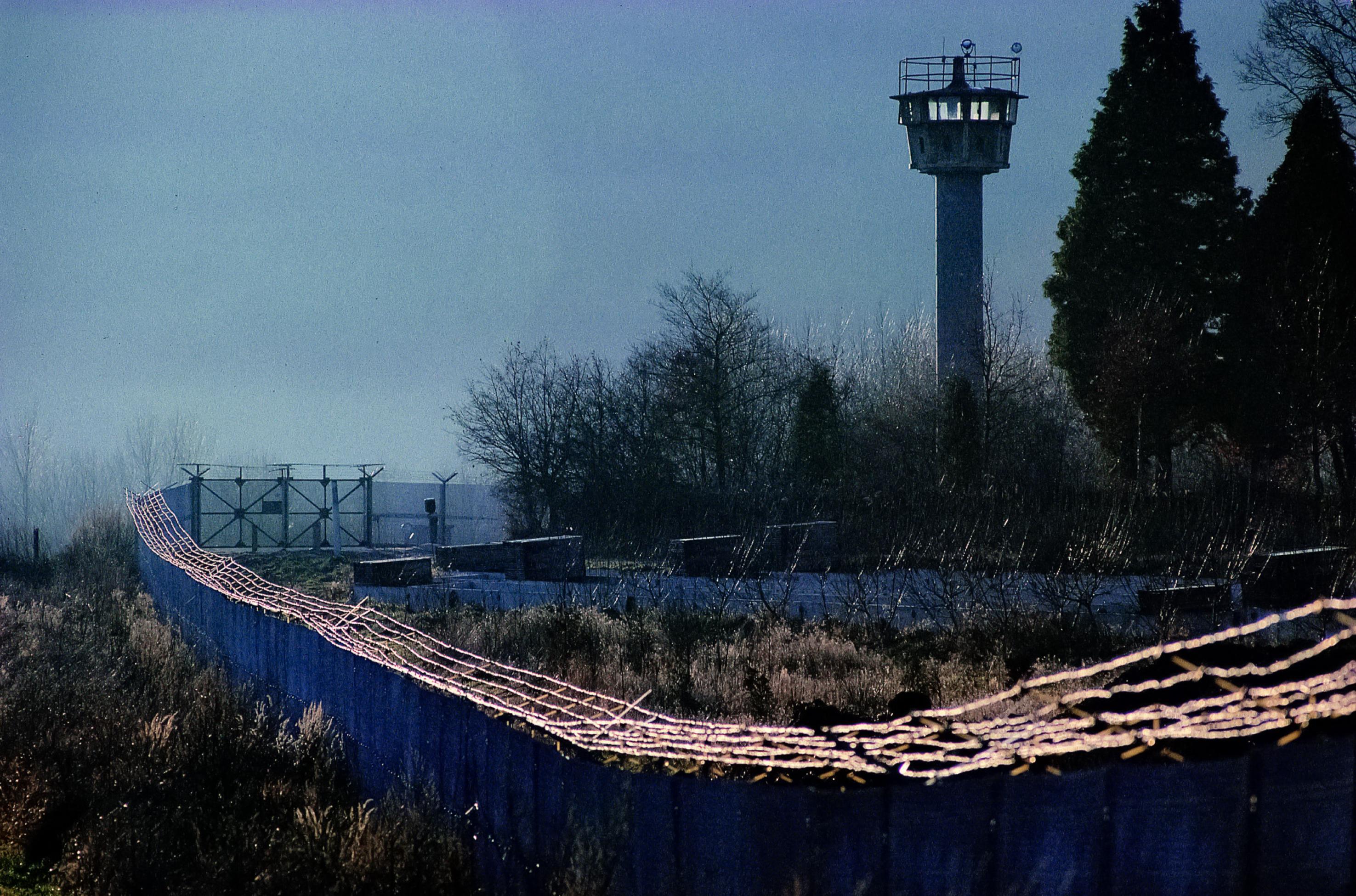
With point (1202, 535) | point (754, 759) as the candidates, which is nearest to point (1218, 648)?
point (754, 759)

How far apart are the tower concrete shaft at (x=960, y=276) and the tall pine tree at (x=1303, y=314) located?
9.21 metres

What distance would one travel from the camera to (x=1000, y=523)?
3033cm

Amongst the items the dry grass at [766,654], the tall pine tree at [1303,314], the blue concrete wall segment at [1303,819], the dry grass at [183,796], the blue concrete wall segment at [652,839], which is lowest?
the dry grass at [183,796]

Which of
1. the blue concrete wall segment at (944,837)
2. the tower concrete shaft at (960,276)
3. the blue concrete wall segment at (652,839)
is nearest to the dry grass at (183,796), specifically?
the blue concrete wall segment at (652,839)

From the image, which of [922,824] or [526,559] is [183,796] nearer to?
[922,824]

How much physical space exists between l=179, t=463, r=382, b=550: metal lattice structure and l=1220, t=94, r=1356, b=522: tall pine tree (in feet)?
77.3

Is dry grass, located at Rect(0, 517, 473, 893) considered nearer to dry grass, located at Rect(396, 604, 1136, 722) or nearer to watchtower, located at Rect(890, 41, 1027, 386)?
dry grass, located at Rect(396, 604, 1136, 722)

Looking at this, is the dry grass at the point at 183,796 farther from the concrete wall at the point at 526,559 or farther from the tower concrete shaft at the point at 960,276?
the tower concrete shaft at the point at 960,276

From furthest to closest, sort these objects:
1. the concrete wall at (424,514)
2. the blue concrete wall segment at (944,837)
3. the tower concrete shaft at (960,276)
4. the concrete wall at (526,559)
→ the concrete wall at (424,514) → the tower concrete shaft at (960,276) → the concrete wall at (526,559) → the blue concrete wall segment at (944,837)

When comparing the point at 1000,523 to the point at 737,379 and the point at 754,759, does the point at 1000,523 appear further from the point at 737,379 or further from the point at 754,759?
the point at 754,759

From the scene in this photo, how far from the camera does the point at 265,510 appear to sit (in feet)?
137

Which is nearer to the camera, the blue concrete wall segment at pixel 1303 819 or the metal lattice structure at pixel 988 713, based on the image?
the blue concrete wall segment at pixel 1303 819

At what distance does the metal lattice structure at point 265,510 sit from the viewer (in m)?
40.4

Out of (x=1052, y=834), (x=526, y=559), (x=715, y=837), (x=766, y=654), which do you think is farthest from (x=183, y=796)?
(x=526, y=559)
